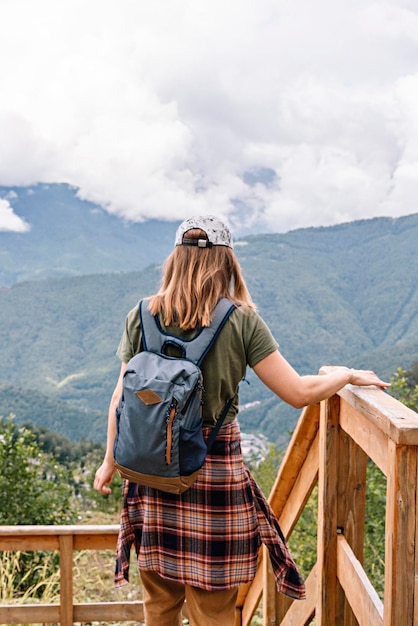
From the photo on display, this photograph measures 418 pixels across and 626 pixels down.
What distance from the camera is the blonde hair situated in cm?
148

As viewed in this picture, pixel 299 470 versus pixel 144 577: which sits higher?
pixel 299 470

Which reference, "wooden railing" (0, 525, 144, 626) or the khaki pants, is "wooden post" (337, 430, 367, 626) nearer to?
the khaki pants

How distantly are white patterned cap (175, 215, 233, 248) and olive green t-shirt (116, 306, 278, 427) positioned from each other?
18 centimetres

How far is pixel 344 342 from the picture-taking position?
106312 mm

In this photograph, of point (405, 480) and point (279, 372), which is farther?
point (279, 372)

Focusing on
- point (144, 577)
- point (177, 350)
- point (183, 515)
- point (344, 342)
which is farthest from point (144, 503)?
point (344, 342)

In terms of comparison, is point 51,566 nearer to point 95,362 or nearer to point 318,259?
point 95,362

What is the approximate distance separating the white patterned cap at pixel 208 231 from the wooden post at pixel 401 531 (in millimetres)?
692

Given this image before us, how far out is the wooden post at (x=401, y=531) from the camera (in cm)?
101

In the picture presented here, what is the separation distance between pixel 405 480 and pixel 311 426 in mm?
856

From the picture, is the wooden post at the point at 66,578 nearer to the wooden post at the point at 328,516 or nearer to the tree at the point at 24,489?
the wooden post at the point at 328,516

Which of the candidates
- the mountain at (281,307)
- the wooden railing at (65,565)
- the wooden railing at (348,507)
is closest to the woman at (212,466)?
the wooden railing at (348,507)

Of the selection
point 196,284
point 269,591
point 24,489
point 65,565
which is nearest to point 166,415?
point 196,284

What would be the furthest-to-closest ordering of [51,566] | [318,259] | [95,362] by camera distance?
[318,259] < [95,362] < [51,566]
